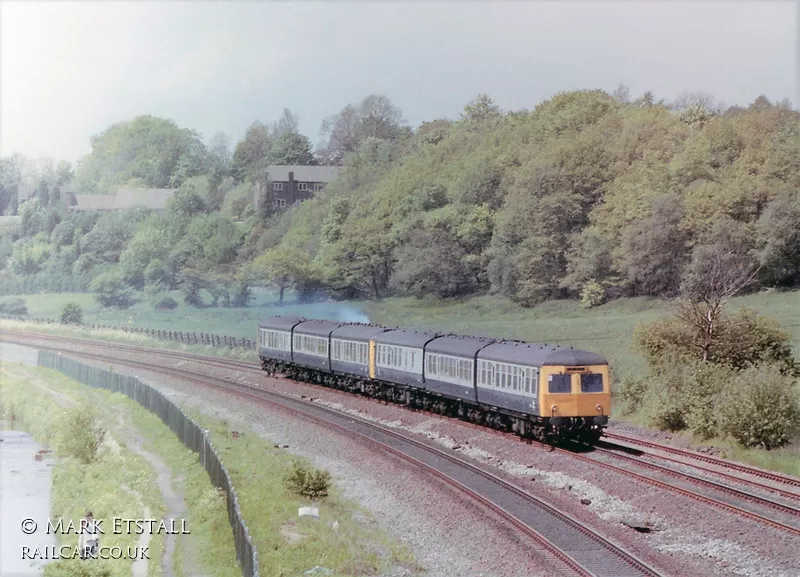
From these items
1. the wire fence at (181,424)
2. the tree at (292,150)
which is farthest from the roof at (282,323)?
the tree at (292,150)

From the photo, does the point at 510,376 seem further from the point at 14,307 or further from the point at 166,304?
the point at 14,307

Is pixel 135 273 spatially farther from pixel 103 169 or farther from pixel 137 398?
pixel 137 398

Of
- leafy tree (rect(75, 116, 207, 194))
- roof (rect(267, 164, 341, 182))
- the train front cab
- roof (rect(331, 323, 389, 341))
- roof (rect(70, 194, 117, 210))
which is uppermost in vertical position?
leafy tree (rect(75, 116, 207, 194))

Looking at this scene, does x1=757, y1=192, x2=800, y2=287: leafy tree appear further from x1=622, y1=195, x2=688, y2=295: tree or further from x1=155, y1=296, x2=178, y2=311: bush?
x1=155, y1=296, x2=178, y2=311: bush

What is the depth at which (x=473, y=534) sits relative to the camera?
1873 centimetres

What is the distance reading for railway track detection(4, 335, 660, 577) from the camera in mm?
16391

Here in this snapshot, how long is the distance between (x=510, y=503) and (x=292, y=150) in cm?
7510

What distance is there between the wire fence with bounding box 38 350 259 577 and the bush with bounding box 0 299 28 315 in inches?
868

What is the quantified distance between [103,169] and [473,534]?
87.0m

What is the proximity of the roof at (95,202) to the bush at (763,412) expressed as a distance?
7633cm

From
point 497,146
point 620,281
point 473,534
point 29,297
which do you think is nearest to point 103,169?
point 29,297

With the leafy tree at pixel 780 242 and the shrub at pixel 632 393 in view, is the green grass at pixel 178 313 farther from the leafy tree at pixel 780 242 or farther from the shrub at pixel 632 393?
the shrub at pixel 632 393

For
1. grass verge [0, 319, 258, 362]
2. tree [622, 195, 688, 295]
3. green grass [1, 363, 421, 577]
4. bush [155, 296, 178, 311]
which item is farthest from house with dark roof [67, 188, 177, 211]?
green grass [1, 363, 421, 577]

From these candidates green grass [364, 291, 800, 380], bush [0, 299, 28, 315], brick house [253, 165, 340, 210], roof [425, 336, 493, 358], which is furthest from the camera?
brick house [253, 165, 340, 210]
